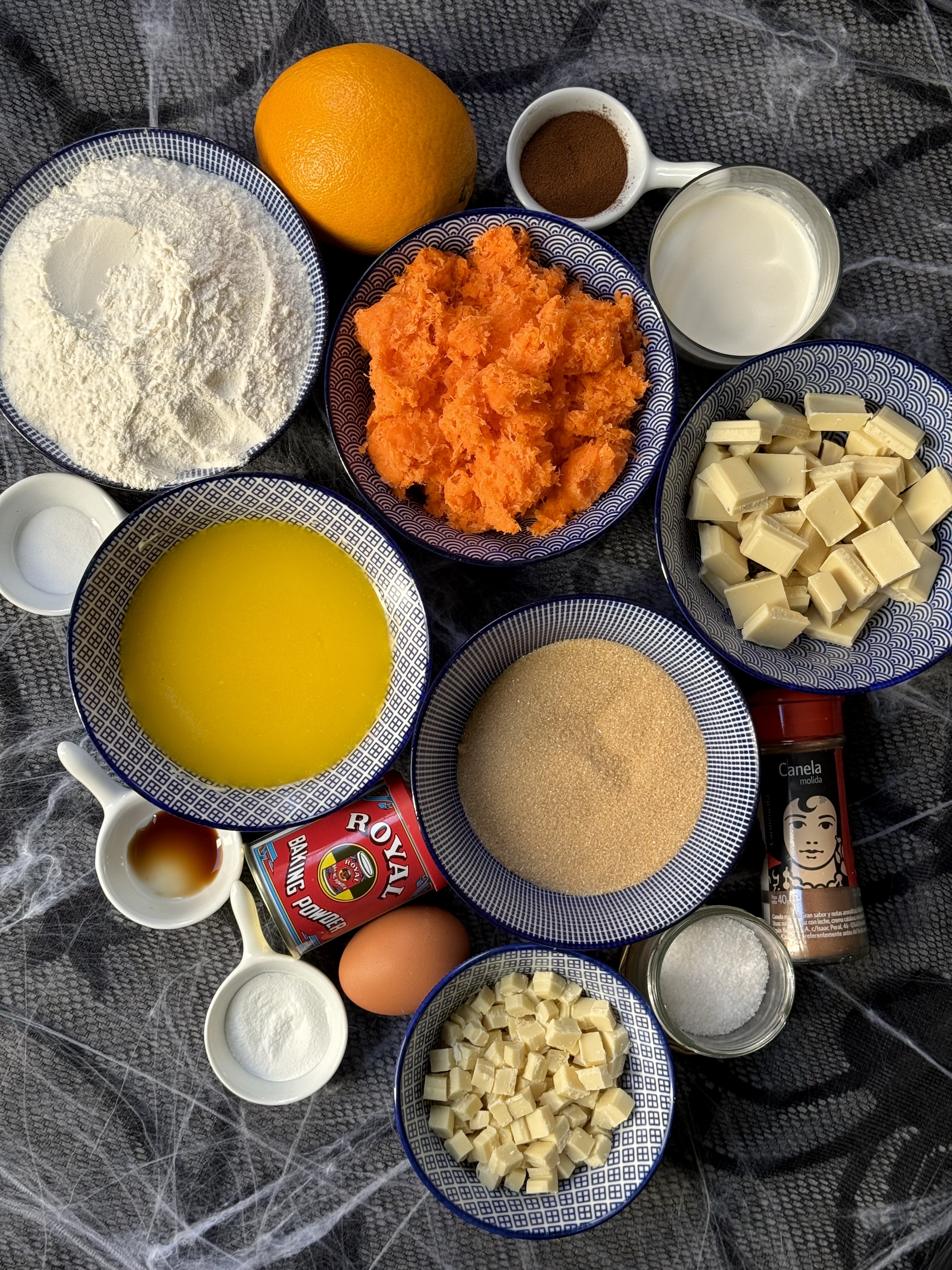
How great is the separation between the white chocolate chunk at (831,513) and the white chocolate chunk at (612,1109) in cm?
94

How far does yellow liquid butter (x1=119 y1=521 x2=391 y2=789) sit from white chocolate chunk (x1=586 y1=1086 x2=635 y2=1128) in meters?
0.68

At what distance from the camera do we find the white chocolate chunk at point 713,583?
1.41 meters

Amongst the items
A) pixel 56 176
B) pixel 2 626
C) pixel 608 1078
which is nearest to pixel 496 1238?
pixel 608 1078

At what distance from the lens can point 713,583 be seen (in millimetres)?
1424

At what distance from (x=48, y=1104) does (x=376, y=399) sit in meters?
1.37

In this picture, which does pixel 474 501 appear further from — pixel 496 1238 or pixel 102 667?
pixel 496 1238

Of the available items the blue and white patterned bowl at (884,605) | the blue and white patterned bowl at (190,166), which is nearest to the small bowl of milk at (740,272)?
the blue and white patterned bowl at (884,605)

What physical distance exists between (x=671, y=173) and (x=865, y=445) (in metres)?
0.56

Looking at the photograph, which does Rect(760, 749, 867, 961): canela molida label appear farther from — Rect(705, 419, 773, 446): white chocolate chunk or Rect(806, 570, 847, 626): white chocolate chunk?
Rect(705, 419, 773, 446): white chocolate chunk

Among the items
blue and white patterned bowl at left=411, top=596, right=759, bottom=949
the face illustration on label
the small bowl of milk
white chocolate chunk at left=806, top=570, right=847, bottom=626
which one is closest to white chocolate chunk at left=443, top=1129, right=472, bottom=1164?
blue and white patterned bowl at left=411, top=596, right=759, bottom=949

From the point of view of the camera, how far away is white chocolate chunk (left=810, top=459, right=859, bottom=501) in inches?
53.4

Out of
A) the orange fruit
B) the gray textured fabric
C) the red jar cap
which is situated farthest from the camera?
the gray textured fabric

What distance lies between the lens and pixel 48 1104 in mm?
1551

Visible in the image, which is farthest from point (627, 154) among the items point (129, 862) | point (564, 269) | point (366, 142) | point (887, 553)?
point (129, 862)
